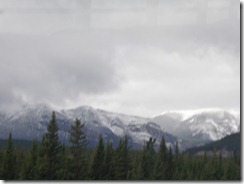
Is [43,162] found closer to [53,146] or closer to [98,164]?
[53,146]

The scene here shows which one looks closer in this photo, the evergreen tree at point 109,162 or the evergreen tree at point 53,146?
the evergreen tree at point 109,162

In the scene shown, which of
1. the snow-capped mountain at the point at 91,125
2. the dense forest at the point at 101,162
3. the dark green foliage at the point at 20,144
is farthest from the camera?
the dark green foliage at the point at 20,144

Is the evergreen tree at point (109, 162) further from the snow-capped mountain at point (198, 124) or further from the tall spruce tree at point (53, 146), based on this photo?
the snow-capped mountain at point (198, 124)

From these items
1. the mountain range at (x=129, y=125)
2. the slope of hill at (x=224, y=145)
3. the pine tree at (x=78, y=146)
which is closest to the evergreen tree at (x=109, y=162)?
the mountain range at (x=129, y=125)

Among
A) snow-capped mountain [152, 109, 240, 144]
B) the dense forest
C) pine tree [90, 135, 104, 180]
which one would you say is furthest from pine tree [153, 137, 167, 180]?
pine tree [90, 135, 104, 180]

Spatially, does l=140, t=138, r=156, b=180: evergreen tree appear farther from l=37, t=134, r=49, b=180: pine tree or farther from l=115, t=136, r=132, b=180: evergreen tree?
l=37, t=134, r=49, b=180: pine tree

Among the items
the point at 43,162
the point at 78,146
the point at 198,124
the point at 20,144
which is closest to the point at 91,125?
the point at 78,146

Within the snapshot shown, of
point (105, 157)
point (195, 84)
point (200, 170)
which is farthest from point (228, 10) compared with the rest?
point (105, 157)
